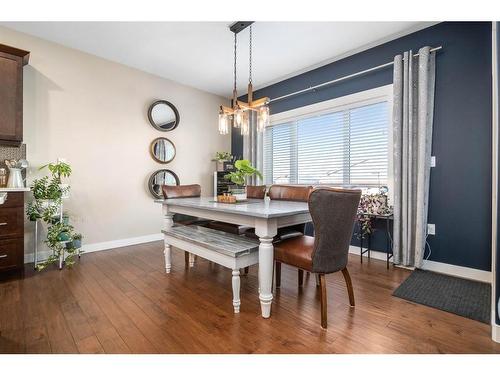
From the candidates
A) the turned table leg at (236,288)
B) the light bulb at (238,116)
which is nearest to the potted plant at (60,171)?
the light bulb at (238,116)

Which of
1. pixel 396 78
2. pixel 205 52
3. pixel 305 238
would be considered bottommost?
pixel 305 238

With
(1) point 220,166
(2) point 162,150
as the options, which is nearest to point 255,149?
(1) point 220,166

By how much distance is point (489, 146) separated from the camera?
226 cm

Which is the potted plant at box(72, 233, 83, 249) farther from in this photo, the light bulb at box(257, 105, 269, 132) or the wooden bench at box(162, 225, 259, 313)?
the light bulb at box(257, 105, 269, 132)

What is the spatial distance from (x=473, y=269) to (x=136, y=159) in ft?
14.2

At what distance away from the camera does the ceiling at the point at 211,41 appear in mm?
2646

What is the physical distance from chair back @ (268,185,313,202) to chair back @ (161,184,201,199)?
0.93 m

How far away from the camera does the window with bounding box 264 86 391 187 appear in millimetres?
3039

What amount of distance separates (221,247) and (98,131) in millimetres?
2695

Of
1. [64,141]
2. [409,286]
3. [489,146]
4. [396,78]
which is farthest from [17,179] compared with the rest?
[489,146]

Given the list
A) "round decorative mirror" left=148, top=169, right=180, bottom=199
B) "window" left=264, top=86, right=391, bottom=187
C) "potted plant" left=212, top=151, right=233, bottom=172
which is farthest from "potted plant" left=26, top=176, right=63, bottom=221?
"window" left=264, top=86, right=391, bottom=187

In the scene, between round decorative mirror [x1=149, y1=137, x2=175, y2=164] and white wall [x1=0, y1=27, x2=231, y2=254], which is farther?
round decorative mirror [x1=149, y1=137, x2=175, y2=164]
